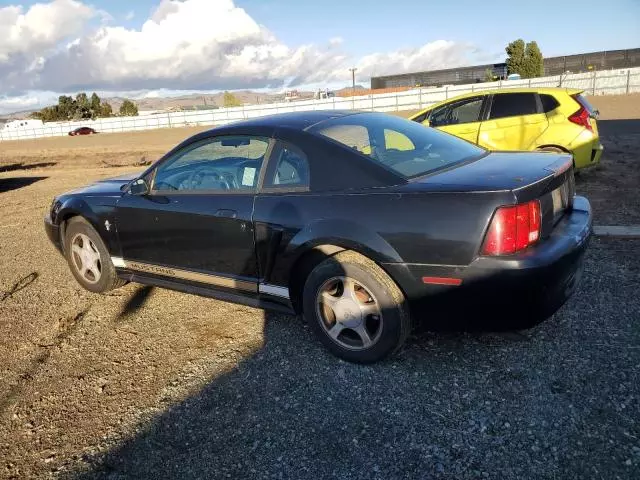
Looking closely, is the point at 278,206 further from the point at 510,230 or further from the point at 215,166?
the point at 510,230

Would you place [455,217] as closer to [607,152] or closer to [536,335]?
[536,335]

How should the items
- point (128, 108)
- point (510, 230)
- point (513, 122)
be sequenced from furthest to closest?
point (128, 108) < point (513, 122) < point (510, 230)

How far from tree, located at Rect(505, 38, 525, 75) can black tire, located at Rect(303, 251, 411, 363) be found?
63.3 metres

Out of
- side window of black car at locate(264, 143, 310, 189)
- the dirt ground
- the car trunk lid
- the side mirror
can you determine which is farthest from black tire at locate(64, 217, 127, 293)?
the car trunk lid

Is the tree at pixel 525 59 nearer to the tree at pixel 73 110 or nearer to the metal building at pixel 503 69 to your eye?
the metal building at pixel 503 69

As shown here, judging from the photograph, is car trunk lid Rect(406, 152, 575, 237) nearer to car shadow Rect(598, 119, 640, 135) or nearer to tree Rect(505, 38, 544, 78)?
car shadow Rect(598, 119, 640, 135)

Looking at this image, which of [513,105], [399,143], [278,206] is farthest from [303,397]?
[513,105]

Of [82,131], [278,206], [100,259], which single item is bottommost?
[100,259]

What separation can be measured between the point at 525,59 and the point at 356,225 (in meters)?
64.3

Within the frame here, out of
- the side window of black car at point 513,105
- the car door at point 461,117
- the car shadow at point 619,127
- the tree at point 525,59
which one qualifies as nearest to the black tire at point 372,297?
the car door at point 461,117

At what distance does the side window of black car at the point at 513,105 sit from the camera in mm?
7570

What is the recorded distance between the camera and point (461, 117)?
819 cm

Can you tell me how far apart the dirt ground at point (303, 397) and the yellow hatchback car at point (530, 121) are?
3.56 meters

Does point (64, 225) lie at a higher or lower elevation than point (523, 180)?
lower
